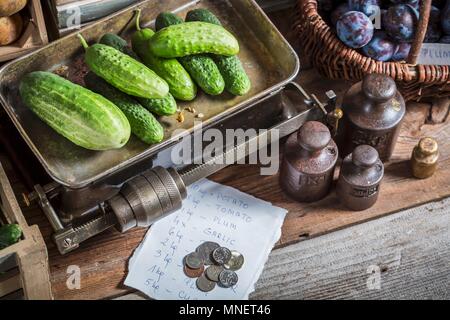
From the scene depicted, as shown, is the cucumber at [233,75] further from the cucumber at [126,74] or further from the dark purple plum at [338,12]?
the dark purple plum at [338,12]

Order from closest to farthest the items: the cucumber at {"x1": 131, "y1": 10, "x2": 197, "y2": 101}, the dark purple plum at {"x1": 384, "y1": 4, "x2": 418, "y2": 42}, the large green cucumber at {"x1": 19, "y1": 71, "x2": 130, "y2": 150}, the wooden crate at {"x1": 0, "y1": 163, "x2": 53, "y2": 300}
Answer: the wooden crate at {"x1": 0, "y1": 163, "x2": 53, "y2": 300}
the large green cucumber at {"x1": 19, "y1": 71, "x2": 130, "y2": 150}
the cucumber at {"x1": 131, "y1": 10, "x2": 197, "y2": 101}
the dark purple plum at {"x1": 384, "y1": 4, "x2": 418, "y2": 42}

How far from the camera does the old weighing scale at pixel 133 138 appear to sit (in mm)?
1451

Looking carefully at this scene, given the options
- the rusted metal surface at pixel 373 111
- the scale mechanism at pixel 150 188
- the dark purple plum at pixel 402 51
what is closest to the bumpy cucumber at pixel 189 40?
the scale mechanism at pixel 150 188

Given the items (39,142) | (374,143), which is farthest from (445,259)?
(39,142)

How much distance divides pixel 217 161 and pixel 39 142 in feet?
1.10

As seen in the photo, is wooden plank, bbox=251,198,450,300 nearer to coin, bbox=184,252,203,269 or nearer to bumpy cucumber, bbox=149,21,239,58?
coin, bbox=184,252,203,269

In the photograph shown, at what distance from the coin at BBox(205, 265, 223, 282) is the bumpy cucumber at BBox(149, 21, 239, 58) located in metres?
0.41

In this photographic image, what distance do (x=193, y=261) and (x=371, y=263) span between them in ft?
1.13

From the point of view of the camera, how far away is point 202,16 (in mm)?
1591

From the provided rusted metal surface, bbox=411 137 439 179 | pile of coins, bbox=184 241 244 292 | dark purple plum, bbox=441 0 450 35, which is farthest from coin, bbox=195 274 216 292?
dark purple plum, bbox=441 0 450 35

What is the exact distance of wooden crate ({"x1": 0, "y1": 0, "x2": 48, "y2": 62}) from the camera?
1.57 m

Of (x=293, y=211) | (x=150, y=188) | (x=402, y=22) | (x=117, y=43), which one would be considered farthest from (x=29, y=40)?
(x=402, y=22)

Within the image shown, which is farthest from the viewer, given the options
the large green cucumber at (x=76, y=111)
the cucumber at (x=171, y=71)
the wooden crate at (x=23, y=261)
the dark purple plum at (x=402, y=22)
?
the dark purple plum at (x=402, y=22)

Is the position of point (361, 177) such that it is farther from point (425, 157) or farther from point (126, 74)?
point (126, 74)
